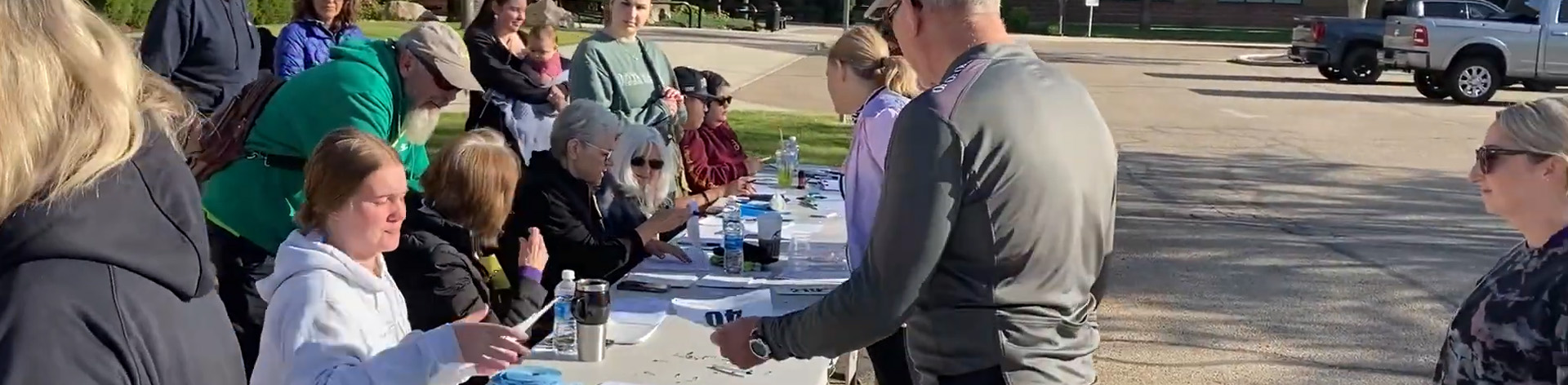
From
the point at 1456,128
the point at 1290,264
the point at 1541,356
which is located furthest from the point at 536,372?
the point at 1456,128

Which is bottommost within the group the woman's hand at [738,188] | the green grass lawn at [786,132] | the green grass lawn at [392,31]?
the green grass lawn at [392,31]

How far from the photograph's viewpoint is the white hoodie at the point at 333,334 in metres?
2.56

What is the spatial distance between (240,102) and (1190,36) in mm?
44655

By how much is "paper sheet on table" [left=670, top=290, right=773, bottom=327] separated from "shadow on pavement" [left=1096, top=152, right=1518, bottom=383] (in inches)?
58.7

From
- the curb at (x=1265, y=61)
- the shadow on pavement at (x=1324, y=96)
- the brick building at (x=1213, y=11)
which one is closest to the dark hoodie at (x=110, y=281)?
the shadow on pavement at (x=1324, y=96)

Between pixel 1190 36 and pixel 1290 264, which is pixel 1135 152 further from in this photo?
pixel 1190 36

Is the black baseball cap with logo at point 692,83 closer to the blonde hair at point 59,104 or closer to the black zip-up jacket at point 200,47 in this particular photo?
the black zip-up jacket at point 200,47

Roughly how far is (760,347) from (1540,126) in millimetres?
1554

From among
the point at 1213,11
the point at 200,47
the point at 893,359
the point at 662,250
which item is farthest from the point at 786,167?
the point at 1213,11

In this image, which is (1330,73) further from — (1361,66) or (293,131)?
(293,131)

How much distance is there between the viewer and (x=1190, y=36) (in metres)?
46.1

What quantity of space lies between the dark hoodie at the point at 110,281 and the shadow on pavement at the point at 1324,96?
64.8ft

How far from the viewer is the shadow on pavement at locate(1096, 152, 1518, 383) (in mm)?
5949

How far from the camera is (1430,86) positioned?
20.2 m
